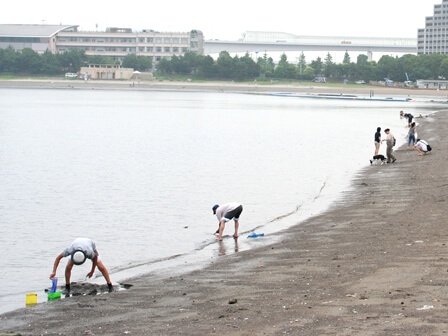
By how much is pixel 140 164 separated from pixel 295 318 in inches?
1464

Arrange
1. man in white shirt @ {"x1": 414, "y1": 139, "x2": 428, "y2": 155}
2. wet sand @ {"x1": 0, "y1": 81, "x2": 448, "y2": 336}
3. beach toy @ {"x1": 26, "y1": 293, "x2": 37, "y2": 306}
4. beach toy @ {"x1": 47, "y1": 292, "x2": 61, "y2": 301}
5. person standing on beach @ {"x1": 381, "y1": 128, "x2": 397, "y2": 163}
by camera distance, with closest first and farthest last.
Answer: wet sand @ {"x1": 0, "y1": 81, "x2": 448, "y2": 336} → beach toy @ {"x1": 26, "y1": 293, "x2": 37, "y2": 306} → beach toy @ {"x1": 47, "y1": 292, "x2": 61, "y2": 301} → person standing on beach @ {"x1": 381, "y1": 128, "x2": 397, "y2": 163} → man in white shirt @ {"x1": 414, "y1": 139, "x2": 428, "y2": 155}

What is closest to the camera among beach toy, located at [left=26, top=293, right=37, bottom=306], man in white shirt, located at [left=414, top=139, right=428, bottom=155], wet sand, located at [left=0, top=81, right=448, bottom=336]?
wet sand, located at [left=0, top=81, right=448, bottom=336]

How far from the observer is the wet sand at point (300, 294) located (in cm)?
Answer: 1243

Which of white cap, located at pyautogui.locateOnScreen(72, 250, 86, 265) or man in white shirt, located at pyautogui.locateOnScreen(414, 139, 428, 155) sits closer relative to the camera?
white cap, located at pyautogui.locateOnScreen(72, 250, 86, 265)

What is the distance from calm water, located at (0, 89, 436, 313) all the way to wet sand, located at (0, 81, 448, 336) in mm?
1834

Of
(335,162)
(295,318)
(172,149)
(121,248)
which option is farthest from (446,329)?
(172,149)

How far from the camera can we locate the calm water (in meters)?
22.7

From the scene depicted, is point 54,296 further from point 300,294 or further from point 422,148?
point 422,148

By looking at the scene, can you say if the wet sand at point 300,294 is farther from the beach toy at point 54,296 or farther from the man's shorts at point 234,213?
the man's shorts at point 234,213

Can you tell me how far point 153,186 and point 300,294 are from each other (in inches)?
965

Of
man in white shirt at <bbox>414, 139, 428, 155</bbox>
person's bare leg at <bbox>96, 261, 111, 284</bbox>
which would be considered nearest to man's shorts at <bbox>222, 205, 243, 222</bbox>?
person's bare leg at <bbox>96, 261, 111, 284</bbox>

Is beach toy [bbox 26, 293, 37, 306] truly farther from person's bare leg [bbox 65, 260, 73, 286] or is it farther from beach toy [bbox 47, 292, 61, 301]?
person's bare leg [bbox 65, 260, 73, 286]

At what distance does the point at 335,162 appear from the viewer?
4875 cm

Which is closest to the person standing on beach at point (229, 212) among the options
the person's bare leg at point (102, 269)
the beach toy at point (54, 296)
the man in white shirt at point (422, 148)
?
the person's bare leg at point (102, 269)
